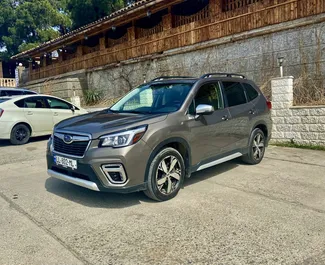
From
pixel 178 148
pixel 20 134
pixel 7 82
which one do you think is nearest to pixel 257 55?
pixel 178 148

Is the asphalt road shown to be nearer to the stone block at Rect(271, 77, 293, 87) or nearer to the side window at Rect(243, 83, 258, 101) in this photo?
the side window at Rect(243, 83, 258, 101)

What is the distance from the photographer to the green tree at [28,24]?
30.7m

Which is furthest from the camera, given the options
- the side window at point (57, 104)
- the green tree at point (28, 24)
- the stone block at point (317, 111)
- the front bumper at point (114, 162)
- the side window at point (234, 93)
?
the green tree at point (28, 24)

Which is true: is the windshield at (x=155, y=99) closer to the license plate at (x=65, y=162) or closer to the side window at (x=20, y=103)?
the license plate at (x=65, y=162)

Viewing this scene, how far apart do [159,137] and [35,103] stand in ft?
22.2

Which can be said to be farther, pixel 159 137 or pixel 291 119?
pixel 291 119

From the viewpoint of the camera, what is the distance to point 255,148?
231 inches

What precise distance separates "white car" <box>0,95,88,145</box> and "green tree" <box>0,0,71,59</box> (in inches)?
894

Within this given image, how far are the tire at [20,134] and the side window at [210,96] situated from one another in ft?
20.8

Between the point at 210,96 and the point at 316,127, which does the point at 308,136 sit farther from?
the point at 210,96

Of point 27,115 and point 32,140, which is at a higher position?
point 27,115

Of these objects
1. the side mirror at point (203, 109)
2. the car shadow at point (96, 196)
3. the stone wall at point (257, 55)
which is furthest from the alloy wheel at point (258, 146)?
the stone wall at point (257, 55)

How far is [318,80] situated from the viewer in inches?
333

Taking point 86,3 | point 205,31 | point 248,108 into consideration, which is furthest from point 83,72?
point 248,108
